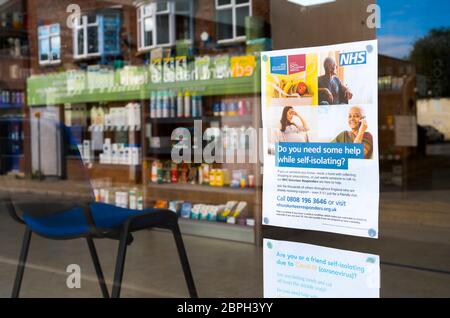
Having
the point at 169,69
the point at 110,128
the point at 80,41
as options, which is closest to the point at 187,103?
the point at 169,69

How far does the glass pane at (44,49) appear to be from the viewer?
603 cm

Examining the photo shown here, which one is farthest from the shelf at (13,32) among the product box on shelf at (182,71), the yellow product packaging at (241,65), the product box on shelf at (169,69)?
the yellow product packaging at (241,65)

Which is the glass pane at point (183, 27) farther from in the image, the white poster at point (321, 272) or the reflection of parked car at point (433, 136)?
the white poster at point (321, 272)

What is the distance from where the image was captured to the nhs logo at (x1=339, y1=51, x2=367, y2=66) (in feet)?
5.49

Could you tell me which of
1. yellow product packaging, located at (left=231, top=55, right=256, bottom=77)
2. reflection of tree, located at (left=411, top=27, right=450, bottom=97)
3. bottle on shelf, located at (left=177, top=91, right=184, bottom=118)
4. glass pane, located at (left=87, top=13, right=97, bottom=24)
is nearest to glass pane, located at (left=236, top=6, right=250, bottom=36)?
yellow product packaging, located at (left=231, top=55, right=256, bottom=77)

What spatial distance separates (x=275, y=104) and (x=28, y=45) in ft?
19.6

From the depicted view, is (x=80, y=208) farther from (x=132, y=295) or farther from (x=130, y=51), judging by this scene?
(x=130, y=51)

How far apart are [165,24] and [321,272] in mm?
4775

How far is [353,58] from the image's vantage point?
1.69 metres

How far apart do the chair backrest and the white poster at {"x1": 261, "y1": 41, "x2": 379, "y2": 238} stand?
3.42 ft

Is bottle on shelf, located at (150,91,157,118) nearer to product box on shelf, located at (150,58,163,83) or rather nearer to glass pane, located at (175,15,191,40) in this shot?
product box on shelf, located at (150,58,163,83)
